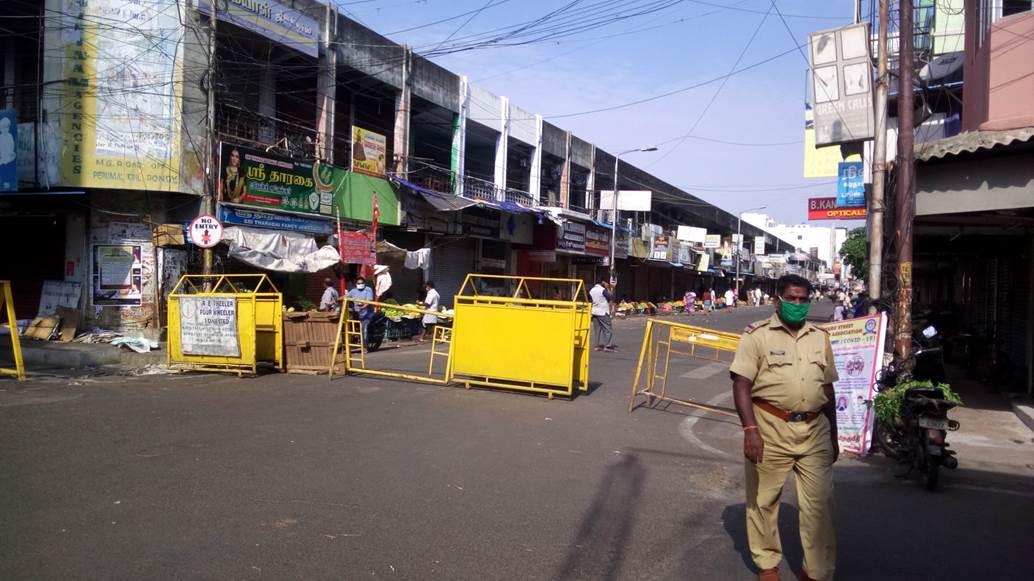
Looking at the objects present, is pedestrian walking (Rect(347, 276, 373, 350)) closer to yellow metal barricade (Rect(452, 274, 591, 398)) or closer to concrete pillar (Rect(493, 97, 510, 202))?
yellow metal barricade (Rect(452, 274, 591, 398))

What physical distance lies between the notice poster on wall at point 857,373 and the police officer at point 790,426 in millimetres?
3593

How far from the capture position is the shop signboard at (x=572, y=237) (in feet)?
101

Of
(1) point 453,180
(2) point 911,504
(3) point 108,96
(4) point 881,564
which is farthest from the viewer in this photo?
(1) point 453,180

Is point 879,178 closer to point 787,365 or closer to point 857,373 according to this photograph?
point 857,373

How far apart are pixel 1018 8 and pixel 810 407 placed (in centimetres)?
1068

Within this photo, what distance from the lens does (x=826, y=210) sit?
2070 centimetres

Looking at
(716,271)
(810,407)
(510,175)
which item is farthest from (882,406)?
(716,271)

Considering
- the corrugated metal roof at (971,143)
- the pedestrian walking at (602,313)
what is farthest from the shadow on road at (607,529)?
the pedestrian walking at (602,313)

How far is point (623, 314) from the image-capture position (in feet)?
126

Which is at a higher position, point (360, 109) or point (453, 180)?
point (360, 109)

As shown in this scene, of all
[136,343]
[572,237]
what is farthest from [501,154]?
[136,343]

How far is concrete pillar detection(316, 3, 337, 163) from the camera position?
19.7 m

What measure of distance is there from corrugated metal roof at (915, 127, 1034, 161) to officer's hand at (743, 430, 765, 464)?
560cm

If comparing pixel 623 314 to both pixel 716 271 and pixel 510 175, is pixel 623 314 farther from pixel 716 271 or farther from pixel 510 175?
pixel 716 271
